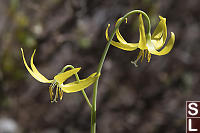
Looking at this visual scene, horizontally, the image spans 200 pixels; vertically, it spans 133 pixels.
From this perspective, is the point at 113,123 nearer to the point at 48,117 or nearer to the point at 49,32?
the point at 48,117

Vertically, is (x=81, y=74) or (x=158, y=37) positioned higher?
(x=81, y=74)
